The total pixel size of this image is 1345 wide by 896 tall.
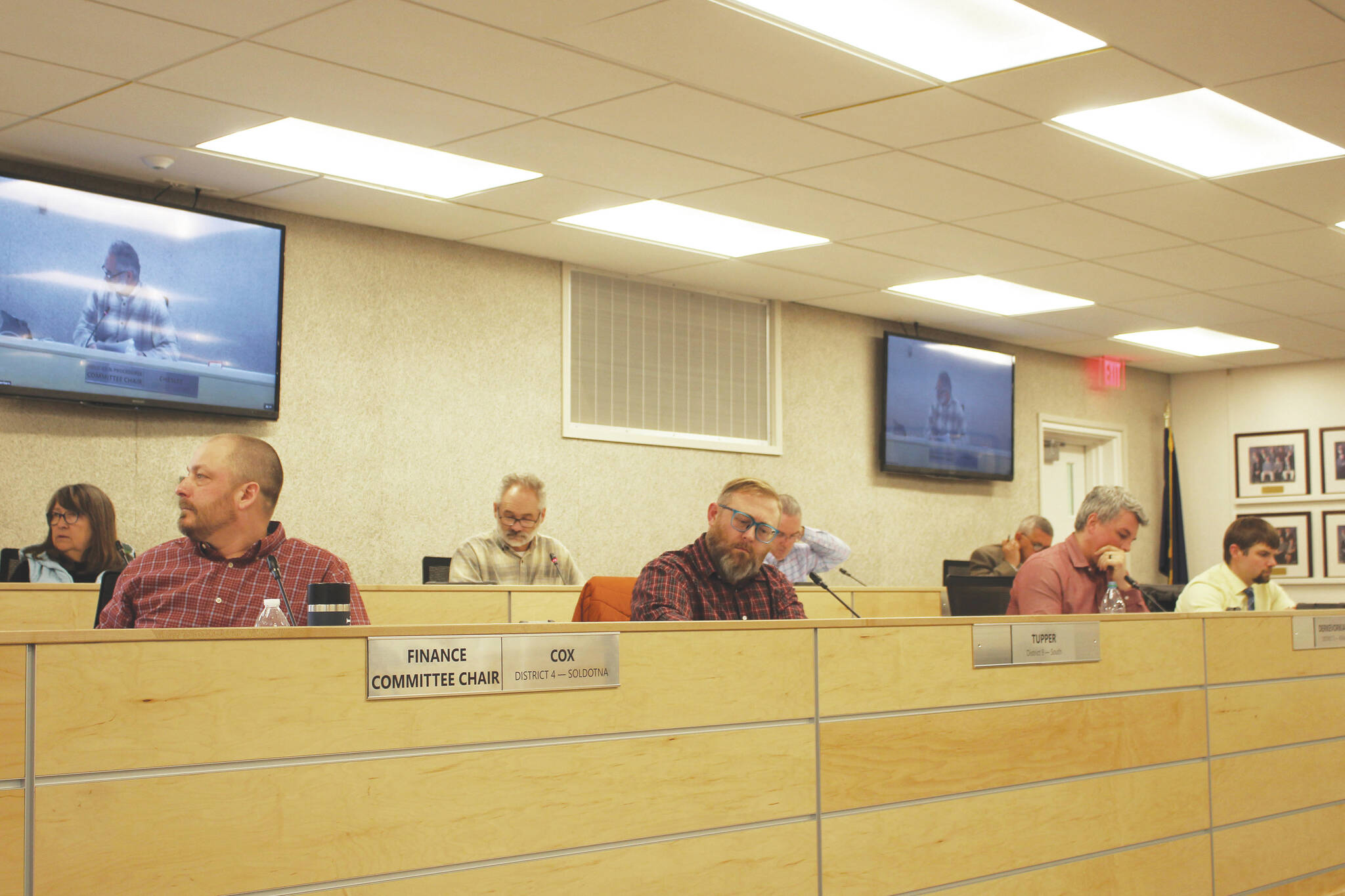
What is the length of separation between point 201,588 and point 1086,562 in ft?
9.19

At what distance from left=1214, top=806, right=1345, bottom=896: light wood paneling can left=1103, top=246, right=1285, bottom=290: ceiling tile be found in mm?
3020

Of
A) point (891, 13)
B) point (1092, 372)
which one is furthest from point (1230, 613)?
point (1092, 372)

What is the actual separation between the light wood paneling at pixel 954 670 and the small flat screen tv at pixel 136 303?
3.36 m

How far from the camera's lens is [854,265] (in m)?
6.53

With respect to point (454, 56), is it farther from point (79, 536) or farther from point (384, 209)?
point (79, 536)

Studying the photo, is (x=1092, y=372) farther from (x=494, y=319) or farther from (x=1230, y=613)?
(x=1230, y=613)

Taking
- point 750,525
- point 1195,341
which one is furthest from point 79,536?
point 1195,341

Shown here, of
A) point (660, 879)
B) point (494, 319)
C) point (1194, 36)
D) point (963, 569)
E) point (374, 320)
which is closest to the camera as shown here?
point (660, 879)

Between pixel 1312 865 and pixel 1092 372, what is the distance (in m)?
5.92

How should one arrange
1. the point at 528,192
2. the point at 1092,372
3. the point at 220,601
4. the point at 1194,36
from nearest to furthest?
the point at 220,601 → the point at 1194,36 → the point at 528,192 → the point at 1092,372

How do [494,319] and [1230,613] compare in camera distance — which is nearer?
[1230,613]

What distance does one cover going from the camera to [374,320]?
577 centimetres

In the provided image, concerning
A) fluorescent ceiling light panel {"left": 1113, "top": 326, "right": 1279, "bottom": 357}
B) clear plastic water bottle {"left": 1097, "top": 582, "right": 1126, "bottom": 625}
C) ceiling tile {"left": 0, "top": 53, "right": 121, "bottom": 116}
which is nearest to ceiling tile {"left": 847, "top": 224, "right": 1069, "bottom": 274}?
clear plastic water bottle {"left": 1097, "top": 582, "right": 1126, "bottom": 625}

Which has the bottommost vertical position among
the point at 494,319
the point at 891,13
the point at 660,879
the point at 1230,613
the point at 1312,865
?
the point at 1312,865
